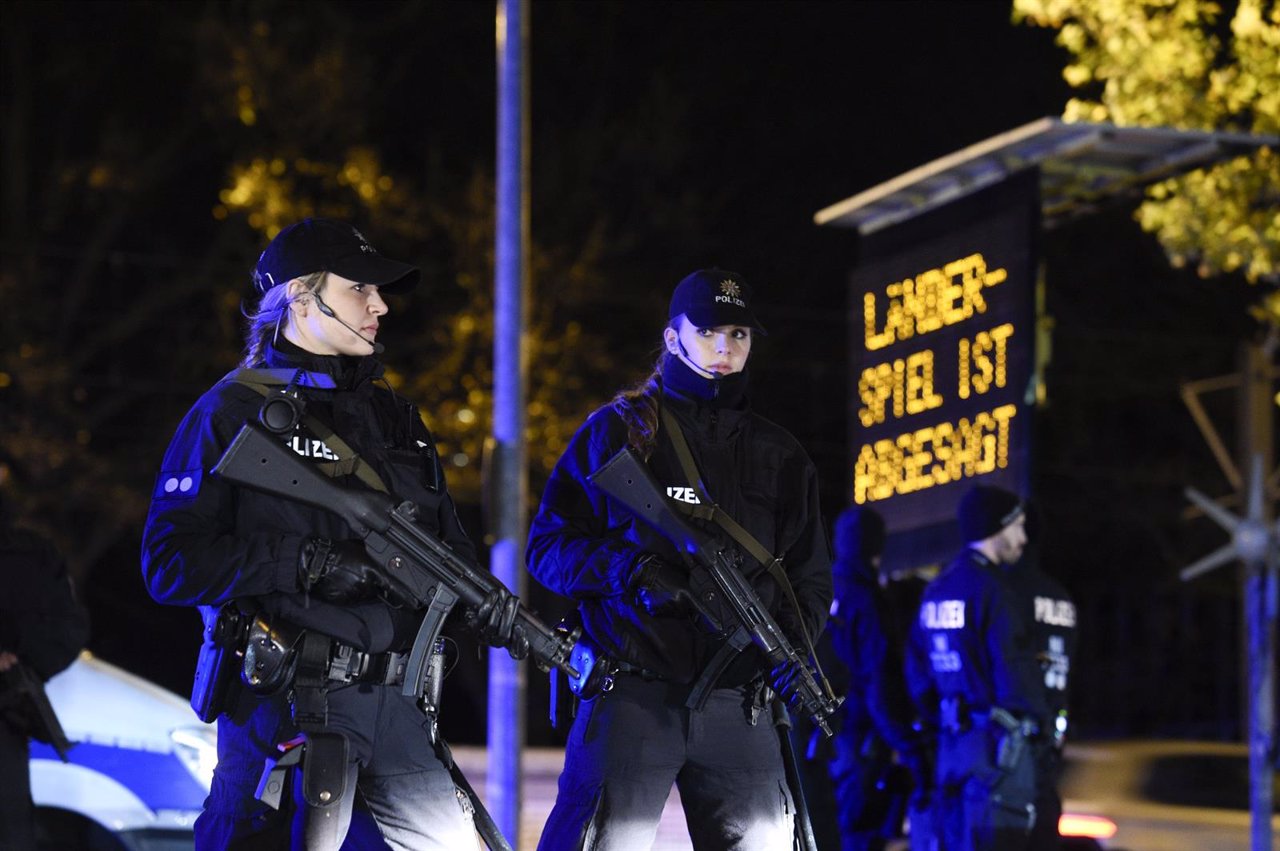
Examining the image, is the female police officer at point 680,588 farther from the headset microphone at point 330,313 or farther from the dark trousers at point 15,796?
the dark trousers at point 15,796

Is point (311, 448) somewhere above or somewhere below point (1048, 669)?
above

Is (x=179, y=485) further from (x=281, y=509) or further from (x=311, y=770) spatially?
(x=311, y=770)

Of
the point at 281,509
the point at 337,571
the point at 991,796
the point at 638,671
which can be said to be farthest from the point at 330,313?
the point at 991,796

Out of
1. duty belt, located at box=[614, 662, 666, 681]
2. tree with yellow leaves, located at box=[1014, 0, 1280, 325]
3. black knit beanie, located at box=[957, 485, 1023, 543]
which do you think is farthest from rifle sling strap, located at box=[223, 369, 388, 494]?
tree with yellow leaves, located at box=[1014, 0, 1280, 325]

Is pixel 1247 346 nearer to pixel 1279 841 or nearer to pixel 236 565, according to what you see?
pixel 1279 841

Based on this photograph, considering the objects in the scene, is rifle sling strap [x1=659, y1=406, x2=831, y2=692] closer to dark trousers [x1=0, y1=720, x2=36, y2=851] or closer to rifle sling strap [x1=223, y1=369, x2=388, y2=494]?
rifle sling strap [x1=223, y1=369, x2=388, y2=494]

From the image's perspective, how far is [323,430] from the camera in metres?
4.64

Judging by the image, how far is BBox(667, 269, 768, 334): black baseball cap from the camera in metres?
5.66

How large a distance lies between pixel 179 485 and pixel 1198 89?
1192 centimetres

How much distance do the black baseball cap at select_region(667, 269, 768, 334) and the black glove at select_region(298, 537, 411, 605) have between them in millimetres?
1502

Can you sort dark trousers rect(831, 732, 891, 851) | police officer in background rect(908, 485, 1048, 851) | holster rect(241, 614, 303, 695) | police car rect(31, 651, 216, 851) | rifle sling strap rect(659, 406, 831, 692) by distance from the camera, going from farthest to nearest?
dark trousers rect(831, 732, 891, 851) < police officer in background rect(908, 485, 1048, 851) < police car rect(31, 651, 216, 851) < rifle sling strap rect(659, 406, 831, 692) < holster rect(241, 614, 303, 695)

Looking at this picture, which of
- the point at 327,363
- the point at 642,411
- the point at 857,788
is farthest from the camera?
the point at 857,788

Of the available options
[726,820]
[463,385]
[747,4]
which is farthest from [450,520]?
[747,4]

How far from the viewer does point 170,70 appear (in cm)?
→ 2602
